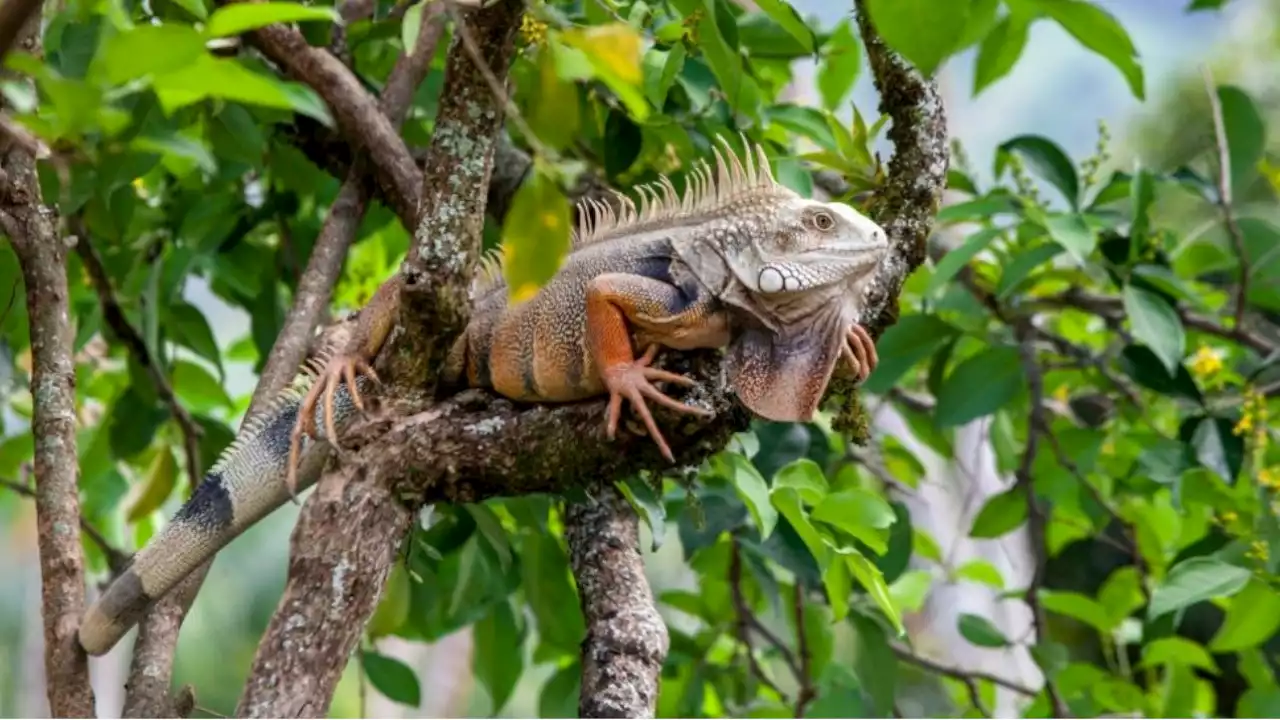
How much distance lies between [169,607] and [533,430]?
101 cm

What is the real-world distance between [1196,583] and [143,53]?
260cm

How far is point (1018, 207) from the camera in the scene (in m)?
3.67

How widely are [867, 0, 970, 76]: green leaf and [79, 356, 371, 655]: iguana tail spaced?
1.44 m

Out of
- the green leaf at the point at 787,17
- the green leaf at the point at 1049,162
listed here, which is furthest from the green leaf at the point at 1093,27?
the green leaf at the point at 1049,162

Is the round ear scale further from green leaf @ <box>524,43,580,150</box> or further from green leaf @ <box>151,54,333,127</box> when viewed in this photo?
green leaf @ <box>151,54,333,127</box>

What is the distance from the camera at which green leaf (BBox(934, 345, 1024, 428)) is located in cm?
384

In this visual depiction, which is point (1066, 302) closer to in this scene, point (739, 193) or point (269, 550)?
point (739, 193)

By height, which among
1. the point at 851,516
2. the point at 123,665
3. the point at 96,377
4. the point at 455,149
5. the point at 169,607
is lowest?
the point at 123,665

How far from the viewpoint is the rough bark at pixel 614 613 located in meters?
2.51

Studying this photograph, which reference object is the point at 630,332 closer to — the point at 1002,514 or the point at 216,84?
the point at 216,84

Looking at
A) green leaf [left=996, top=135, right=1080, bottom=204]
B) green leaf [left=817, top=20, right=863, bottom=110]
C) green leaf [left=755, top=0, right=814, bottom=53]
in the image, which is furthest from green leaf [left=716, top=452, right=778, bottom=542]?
green leaf [left=996, top=135, right=1080, bottom=204]

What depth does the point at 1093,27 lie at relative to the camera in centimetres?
193

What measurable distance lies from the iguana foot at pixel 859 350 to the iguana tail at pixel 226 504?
922 millimetres

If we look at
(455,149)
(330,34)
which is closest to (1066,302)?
(330,34)
